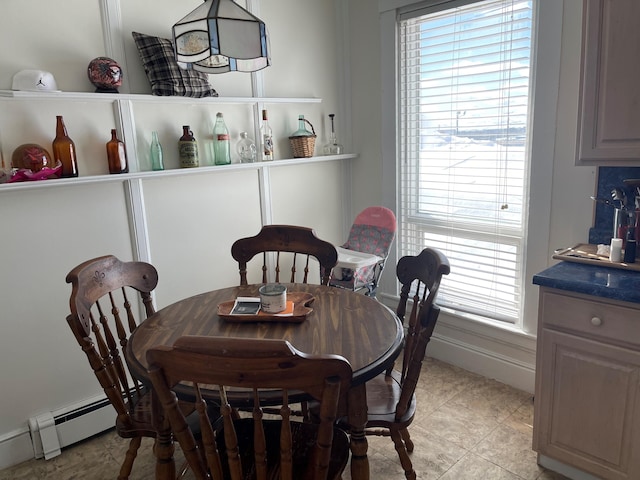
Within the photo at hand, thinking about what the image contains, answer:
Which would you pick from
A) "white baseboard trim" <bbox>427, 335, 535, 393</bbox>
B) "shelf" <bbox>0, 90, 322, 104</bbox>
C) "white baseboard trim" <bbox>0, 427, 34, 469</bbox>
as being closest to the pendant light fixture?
"shelf" <bbox>0, 90, 322, 104</bbox>

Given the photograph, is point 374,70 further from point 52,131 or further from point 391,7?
point 52,131

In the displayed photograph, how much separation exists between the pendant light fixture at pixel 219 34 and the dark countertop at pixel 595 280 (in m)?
1.39

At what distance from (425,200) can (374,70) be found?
3.12 ft

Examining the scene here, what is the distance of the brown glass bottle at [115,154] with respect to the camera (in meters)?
2.40

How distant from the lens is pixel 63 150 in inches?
88.2

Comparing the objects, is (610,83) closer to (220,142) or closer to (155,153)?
(220,142)

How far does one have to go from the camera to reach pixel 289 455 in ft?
4.03

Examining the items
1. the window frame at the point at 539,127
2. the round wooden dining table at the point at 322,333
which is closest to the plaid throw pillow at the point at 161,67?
the round wooden dining table at the point at 322,333

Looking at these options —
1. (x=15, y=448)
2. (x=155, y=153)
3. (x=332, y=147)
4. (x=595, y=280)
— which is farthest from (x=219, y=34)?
(x=15, y=448)

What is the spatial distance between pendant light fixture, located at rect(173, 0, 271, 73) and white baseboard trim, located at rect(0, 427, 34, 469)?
1.93m

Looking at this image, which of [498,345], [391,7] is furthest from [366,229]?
[391,7]

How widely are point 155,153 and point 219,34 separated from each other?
3.92 ft

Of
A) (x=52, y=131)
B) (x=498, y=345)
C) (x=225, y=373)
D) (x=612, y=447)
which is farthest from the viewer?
(x=498, y=345)

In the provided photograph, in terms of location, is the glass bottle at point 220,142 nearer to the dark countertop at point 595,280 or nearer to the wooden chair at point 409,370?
the wooden chair at point 409,370
